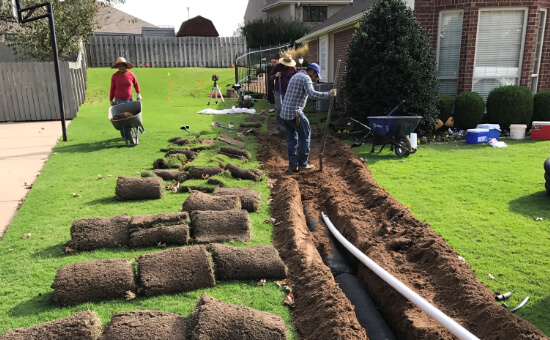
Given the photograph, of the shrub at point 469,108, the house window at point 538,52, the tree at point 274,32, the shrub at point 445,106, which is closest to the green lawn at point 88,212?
the shrub at point 445,106

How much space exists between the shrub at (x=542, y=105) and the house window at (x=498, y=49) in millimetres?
728

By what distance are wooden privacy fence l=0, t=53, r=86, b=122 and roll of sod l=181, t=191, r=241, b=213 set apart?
1091 centimetres

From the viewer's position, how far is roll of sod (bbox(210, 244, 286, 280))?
4230mm

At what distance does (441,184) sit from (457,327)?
4.64m

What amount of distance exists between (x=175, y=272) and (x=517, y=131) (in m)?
10.2

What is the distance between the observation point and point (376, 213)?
6070mm

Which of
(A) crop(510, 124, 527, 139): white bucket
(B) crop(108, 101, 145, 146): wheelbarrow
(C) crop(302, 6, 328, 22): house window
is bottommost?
(A) crop(510, 124, 527, 139): white bucket

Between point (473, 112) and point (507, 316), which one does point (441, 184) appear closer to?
point (507, 316)

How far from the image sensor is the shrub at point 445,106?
11.6 m

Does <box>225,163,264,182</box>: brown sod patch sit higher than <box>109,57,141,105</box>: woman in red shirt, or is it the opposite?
<box>109,57,141,105</box>: woman in red shirt

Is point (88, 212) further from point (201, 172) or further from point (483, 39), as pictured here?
point (483, 39)

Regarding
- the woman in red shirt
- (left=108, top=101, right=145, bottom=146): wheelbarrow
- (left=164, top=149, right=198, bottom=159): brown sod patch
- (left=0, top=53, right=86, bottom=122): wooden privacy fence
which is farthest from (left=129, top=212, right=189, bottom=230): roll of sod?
(left=0, top=53, right=86, bottom=122): wooden privacy fence

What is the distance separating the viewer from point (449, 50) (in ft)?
39.7

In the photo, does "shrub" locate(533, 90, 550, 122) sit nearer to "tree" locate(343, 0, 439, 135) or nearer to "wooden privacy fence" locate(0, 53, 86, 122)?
"tree" locate(343, 0, 439, 135)
